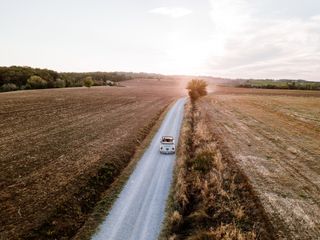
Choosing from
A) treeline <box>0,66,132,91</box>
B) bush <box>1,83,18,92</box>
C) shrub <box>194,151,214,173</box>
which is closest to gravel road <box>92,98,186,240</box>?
shrub <box>194,151,214,173</box>

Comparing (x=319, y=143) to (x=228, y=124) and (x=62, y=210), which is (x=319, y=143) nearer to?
(x=228, y=124)

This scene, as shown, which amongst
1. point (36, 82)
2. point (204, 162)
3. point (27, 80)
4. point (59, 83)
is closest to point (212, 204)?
point (204, 162)

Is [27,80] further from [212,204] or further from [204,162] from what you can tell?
[212,204]

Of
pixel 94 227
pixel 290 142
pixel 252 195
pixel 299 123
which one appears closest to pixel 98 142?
pixel 94 227

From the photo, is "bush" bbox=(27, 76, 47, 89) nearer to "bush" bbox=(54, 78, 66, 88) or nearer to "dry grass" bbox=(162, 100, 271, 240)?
"bush" bbox=(54, 78, 66, 88)

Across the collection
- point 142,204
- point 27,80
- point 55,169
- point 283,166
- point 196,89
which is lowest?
point 142,204
